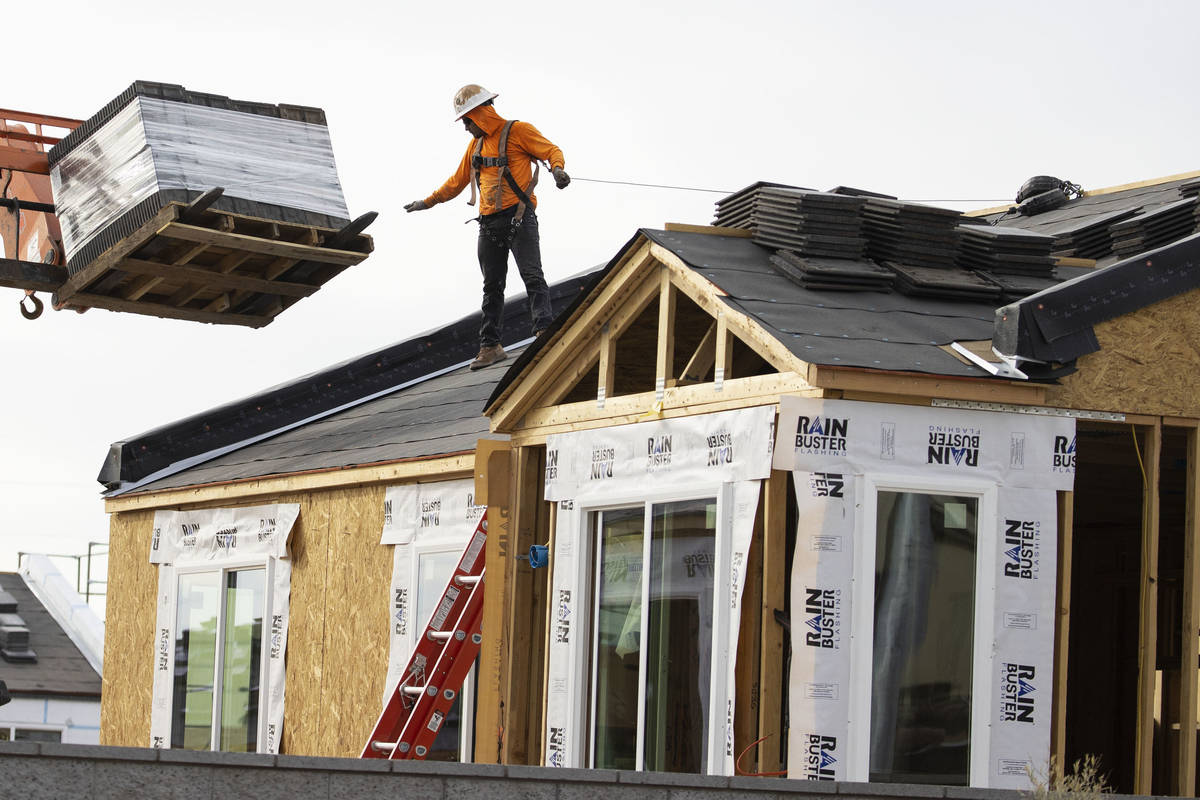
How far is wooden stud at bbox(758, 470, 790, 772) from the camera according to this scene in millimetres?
9531

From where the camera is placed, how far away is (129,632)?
1766cm

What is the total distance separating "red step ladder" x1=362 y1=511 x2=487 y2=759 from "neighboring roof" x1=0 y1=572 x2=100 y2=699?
53.7 feet

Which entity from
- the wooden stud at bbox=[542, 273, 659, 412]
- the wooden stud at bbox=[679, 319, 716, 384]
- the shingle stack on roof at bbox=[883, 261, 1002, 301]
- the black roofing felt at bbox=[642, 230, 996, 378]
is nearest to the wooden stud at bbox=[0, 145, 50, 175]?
the wooden stud at bbox=[542, 273, 659, 412]

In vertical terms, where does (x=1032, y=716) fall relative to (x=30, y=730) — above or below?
above

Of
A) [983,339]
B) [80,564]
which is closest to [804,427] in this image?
[983,339]

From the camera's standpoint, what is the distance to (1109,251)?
13500 mm

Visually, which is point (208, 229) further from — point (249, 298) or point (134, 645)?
point (134, 645)

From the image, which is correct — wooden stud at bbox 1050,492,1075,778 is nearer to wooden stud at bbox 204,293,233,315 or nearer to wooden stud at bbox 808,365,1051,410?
wooden stud at bbox 808,365,1051,410

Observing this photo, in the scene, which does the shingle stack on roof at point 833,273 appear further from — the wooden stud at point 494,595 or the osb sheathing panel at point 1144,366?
the wooden stud at point 494,595

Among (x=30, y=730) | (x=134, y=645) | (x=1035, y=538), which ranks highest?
(x=1035, y=538)

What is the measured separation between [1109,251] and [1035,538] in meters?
4.58

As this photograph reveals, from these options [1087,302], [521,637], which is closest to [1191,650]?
[1087,302]

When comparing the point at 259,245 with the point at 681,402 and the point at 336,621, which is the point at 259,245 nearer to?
the point at 336,621

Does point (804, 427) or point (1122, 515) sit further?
point (1122, 515)
